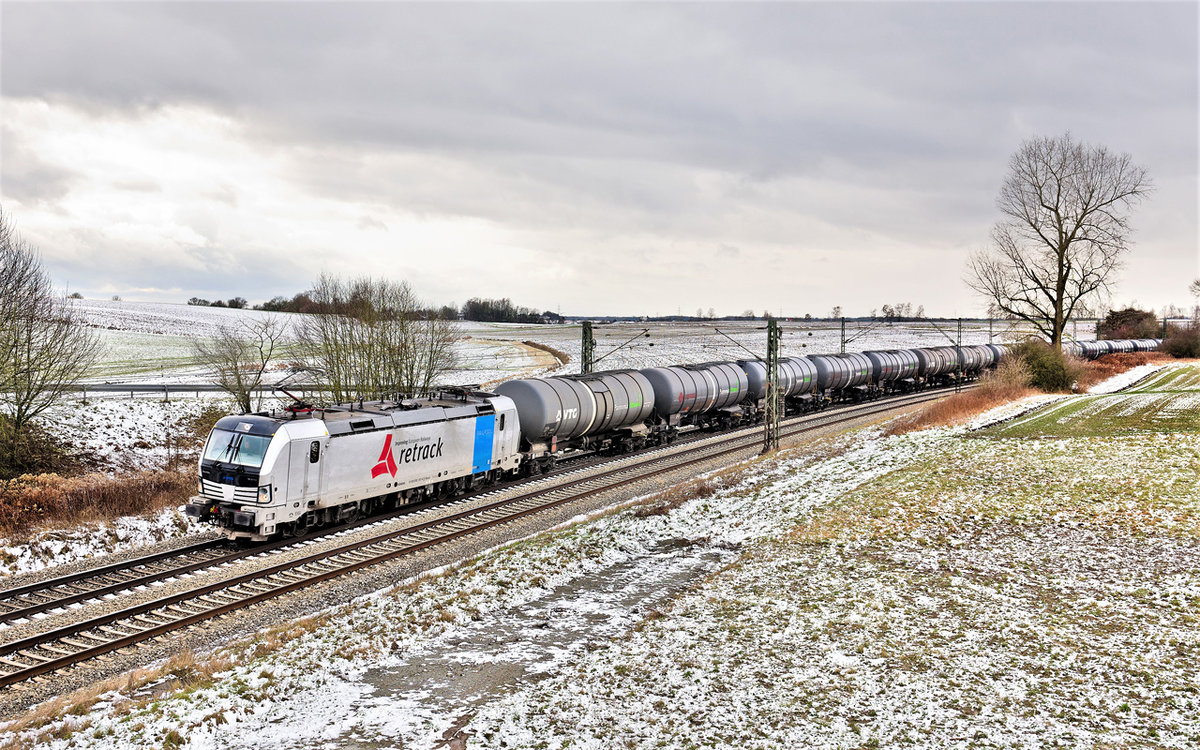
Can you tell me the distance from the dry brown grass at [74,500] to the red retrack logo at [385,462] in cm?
785

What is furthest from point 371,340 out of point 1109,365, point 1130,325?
point 1130,325

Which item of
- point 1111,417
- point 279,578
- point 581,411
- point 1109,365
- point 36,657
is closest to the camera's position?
point 36,657

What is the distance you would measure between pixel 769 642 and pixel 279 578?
1091 cm

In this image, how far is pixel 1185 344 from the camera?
273ft

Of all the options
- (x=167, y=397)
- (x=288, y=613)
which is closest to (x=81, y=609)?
(x=288, y=613)

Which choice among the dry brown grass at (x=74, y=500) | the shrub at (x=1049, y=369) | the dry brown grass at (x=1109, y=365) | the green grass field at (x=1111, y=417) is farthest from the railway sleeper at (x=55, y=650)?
the dry brown grass at (x=1109, y=365)

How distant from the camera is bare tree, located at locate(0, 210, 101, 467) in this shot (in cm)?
3055

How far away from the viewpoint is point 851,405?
Answer: 180ft

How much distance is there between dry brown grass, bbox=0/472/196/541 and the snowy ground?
12739mm

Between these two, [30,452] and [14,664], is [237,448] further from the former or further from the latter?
[30,452]

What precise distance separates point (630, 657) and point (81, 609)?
37.0ft

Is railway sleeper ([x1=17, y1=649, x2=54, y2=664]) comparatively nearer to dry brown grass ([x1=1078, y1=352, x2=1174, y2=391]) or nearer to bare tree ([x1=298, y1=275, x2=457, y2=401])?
bare tree ([x1=298, y1=275, x2=457, y2=401])

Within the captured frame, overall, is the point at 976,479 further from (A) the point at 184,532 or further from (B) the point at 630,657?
(A) the point at 184,532

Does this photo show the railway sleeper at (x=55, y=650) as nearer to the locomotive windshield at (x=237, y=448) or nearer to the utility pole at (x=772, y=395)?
the locomotive windshield at (x=237, y=448)
